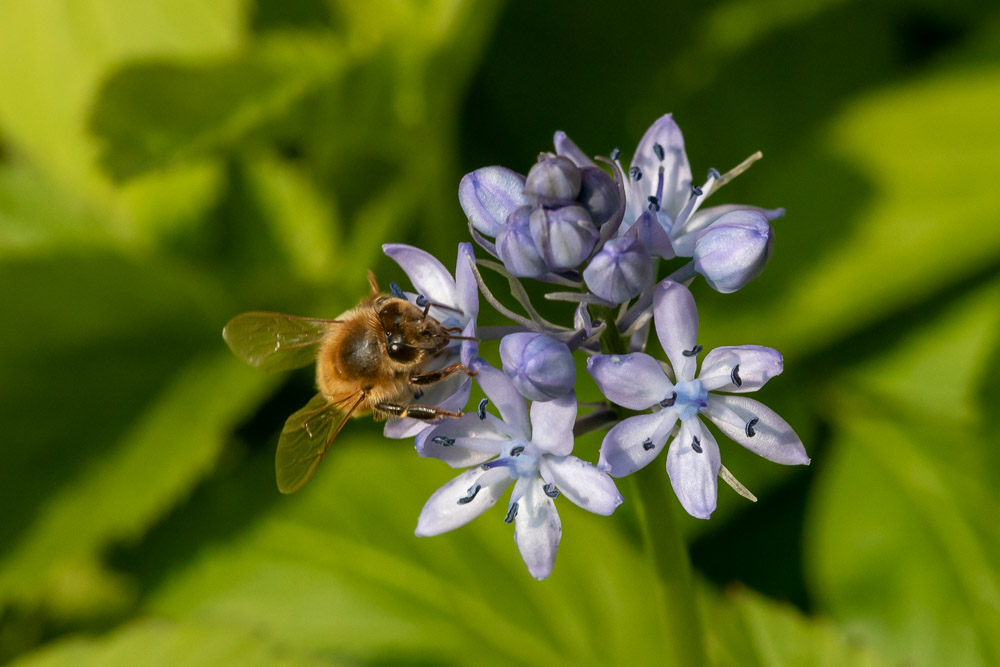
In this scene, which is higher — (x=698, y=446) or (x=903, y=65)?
(x=698, y=446)

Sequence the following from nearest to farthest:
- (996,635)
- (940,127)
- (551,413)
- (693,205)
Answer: (551,413)
(693,205)
(996,635)
(940,127)

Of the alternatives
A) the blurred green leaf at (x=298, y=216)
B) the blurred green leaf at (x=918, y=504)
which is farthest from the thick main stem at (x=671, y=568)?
the blurred green leaf at (x=298, y=216)

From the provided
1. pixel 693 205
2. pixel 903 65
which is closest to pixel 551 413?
pixel 693 205

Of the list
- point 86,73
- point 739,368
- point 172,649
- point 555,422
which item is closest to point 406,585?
point 172,649

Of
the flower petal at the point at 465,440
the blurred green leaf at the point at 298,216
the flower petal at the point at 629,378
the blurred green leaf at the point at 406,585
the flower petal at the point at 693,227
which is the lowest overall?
the blurred green leaf at the point at 406,585

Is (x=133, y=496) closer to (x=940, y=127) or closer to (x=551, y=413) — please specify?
(x=551, y=413)

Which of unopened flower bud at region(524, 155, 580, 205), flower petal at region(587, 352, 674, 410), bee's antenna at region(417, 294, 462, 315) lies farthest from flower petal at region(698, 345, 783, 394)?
bee's antenna at region(417, 294, 462, 315)

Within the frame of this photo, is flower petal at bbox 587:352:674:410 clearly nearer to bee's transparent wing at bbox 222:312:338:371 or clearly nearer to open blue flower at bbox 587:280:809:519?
open blue flower at bbox 587:280:809:519

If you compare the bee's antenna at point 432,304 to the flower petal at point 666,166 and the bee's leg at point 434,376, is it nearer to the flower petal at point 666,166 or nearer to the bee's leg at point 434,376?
the bee's leg at point 434,376
